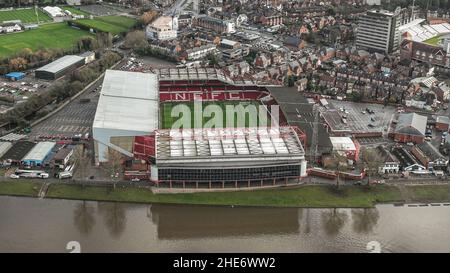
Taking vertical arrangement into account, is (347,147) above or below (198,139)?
below

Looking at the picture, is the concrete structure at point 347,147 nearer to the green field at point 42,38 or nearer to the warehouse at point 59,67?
the warehouse at point 59,67

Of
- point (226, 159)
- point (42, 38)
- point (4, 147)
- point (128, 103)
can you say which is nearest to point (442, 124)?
point (226, 159)

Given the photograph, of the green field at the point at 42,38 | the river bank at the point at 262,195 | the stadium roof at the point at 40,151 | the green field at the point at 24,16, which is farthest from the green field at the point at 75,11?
the river bank at the point at 262,195

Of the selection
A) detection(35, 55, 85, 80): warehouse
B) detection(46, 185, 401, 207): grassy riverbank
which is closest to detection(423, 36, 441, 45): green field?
detection(46, 185, 401, 207): grassy riverbank

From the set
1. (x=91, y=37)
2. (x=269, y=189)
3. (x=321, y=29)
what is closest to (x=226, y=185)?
(x=269, y=189)

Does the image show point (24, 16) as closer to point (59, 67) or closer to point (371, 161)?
point (59, 67)
